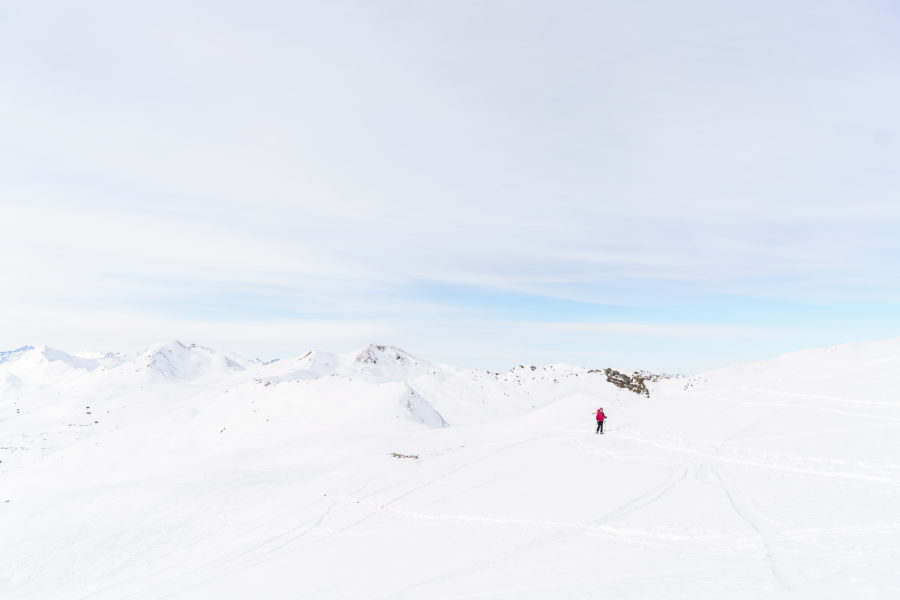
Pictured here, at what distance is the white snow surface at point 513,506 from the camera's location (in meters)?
8.61

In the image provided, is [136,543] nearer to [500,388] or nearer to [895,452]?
[895,452]

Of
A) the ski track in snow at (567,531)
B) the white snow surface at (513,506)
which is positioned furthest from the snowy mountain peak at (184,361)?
the ski track in snow at (567,531)

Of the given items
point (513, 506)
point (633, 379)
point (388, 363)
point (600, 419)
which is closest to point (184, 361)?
point (388, 363)

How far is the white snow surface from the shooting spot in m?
8.61

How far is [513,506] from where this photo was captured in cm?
1412

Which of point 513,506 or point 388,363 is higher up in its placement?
point 513,506

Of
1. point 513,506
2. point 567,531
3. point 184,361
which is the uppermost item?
point 567,531

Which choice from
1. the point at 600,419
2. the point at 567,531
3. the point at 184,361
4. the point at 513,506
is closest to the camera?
the point at 567,531

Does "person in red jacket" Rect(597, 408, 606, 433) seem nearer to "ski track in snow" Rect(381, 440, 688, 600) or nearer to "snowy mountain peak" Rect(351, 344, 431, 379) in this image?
"ski track in snow" Rect(381, 440, 688, 600)

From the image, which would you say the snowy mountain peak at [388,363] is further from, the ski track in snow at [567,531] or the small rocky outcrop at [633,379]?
the ski track in snow at [567,531]

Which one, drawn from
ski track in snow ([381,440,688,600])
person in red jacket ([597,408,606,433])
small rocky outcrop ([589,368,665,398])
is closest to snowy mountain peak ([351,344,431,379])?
small rocky outcrop ([589,368,665,398])

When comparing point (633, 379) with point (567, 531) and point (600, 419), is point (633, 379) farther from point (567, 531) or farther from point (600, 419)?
point (567, 531)

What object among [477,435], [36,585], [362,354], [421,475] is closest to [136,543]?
[36,585]

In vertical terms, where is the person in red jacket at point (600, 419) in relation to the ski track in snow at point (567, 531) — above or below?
above
